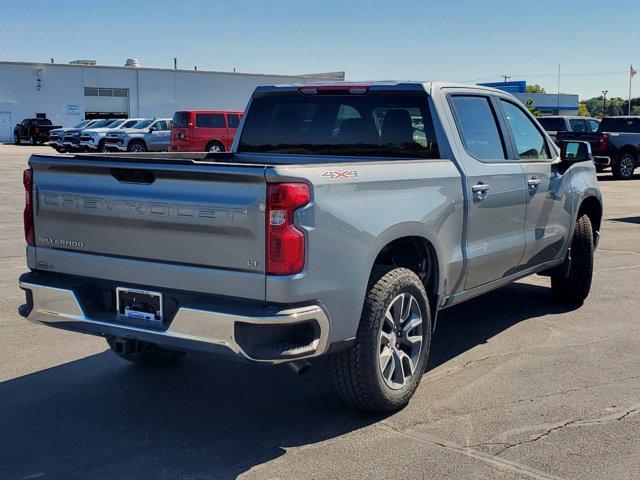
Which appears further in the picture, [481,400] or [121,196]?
[481,400]

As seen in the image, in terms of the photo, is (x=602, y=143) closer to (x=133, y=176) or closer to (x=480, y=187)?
(x=480, y=187)

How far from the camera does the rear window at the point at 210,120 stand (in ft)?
99.9

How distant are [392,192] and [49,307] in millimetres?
2015

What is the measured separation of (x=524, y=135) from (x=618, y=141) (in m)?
19.3

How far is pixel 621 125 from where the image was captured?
25000mm

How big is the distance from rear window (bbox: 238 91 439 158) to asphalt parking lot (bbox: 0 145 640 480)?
1568 millimetres

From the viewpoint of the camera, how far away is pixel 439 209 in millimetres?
5117

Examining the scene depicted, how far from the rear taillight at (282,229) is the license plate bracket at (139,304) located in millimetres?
694

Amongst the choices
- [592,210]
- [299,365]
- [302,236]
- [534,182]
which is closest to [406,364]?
[299,365]

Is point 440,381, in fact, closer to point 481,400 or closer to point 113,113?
point 481,400

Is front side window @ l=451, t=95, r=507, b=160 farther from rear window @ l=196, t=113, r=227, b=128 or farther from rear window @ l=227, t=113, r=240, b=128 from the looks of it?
rear window @ l=227, t=113, r=240, b=128

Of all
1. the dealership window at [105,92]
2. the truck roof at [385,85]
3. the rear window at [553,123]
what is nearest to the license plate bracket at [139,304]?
the truck roof at [385,85]

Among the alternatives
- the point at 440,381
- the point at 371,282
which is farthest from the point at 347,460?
the point at 440,381

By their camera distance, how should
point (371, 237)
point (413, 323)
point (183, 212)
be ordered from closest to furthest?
point (183, 212) < point (371, 237) < point (413, 323)
